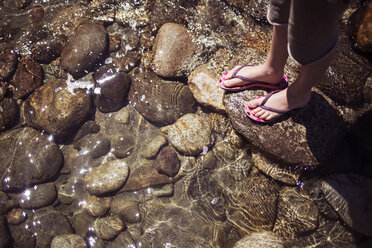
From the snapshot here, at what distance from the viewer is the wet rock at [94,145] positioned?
176 inches

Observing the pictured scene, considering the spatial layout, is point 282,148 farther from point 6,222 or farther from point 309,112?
point 6,222

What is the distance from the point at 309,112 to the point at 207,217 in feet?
7.71

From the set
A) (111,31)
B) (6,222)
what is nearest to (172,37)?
(111,31)

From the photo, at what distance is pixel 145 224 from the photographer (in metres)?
4.05

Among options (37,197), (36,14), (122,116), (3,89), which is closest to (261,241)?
(122,116)

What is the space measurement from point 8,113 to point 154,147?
9.50 feet

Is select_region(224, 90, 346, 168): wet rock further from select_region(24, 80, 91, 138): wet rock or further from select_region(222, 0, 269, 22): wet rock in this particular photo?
select_region(24, 80, 91, 138): wet rock

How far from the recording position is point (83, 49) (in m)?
4.56

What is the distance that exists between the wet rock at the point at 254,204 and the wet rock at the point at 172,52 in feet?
7.78

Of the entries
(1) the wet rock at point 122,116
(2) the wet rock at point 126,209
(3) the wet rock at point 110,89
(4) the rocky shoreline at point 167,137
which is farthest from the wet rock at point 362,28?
(2) the wet rock at point 126,209

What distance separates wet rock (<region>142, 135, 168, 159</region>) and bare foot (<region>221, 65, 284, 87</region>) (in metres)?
1.59

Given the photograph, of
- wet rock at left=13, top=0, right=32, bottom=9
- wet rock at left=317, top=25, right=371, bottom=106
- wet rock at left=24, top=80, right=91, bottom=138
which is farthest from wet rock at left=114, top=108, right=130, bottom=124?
wet rock at left=317, top=25, right=371, bottom=106

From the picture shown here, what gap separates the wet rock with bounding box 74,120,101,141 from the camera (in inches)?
179

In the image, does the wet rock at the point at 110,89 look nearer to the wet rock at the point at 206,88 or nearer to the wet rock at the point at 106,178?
the wet rock at the point at 106,178
